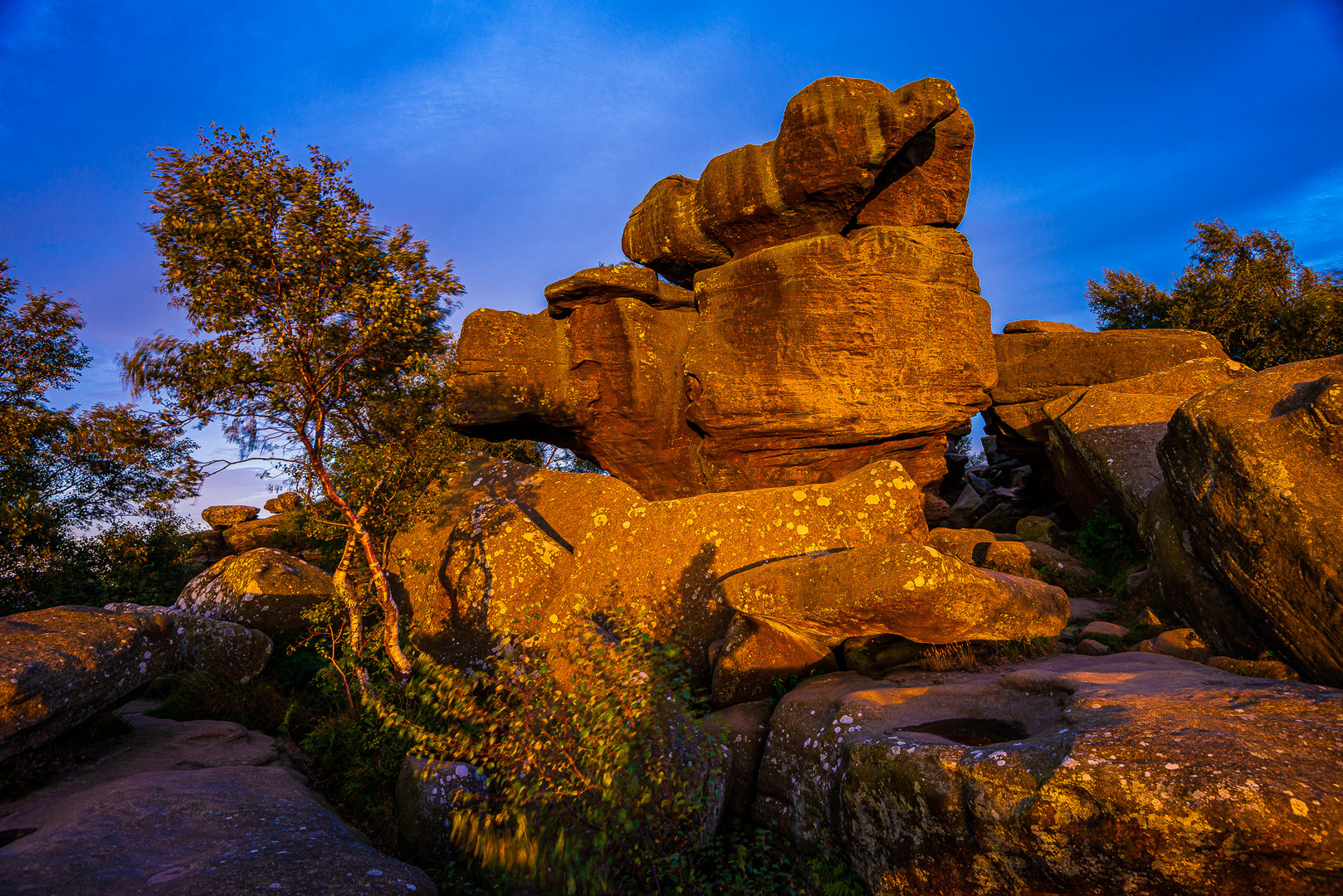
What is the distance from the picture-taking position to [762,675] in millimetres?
9734

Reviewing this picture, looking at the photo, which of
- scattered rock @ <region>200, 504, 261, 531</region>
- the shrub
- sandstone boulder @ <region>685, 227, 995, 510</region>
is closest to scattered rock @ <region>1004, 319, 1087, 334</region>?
sandstone boulder @ <region>685, 227, 995, 510</region>

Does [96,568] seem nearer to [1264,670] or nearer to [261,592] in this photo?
[261,592]

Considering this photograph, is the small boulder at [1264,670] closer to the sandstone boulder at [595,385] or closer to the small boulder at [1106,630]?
the small boulder at [1106,630]

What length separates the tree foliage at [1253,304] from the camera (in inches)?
980

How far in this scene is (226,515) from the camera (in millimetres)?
38156

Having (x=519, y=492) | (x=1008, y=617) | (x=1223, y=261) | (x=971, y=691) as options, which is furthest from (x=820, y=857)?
(x=1223, y=261)

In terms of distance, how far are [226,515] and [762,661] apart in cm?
4087

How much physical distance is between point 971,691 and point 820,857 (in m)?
2.72

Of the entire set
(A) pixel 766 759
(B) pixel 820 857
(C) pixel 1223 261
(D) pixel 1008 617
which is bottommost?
(B) pixel 820 857

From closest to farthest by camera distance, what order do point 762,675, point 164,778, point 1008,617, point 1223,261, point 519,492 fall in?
point 164,778
point 1008,617
point 762,675
point 519,492
point 1223,261

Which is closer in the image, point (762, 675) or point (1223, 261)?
point (762, 675)

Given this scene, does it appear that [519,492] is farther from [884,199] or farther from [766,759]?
[884,199]

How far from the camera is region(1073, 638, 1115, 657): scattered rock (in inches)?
368

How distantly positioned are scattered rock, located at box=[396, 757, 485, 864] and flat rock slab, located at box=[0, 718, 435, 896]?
103 cm
